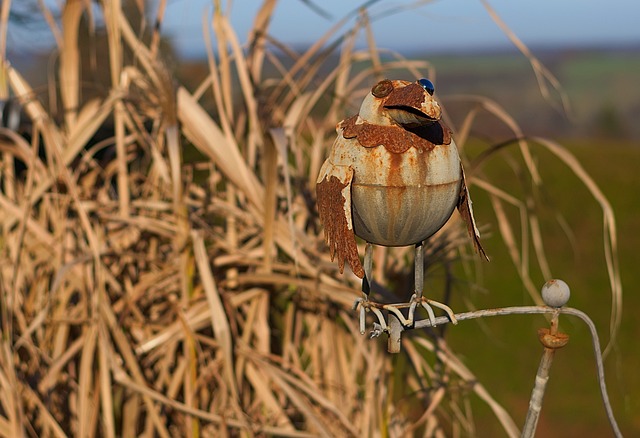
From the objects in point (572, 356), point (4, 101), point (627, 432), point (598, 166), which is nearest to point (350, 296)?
point (4, 101)

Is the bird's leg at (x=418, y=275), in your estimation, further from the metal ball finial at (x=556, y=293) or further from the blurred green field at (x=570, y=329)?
the blurred green field at (x=570, y=329)

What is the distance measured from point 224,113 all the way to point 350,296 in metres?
0.33

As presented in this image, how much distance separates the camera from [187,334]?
95cm

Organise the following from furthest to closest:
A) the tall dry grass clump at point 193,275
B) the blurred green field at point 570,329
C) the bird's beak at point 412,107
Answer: the blurred green field at point 570,329
the tall dry grass clump at point 193,275
the bird's beak at point 412,107

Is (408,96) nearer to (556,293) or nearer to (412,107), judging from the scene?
(412,107)

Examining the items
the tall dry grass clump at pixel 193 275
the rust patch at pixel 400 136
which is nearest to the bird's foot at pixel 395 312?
the rust patch at pixel 400 136

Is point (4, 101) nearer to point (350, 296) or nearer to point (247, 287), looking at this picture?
point (247, 287)

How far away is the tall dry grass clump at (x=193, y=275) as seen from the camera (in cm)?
99

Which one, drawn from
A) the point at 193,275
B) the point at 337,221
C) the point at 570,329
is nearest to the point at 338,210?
the point at 337,221

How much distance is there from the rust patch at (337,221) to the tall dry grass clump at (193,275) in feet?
1.33

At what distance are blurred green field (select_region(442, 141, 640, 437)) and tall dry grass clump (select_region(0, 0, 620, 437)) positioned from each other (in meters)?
0.65

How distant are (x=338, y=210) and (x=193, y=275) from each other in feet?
1.88

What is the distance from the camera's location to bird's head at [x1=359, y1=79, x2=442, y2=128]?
47 cm

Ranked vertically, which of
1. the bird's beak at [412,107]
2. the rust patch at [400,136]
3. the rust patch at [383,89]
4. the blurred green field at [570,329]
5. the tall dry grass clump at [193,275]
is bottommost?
the blurred green field at [570,329]
